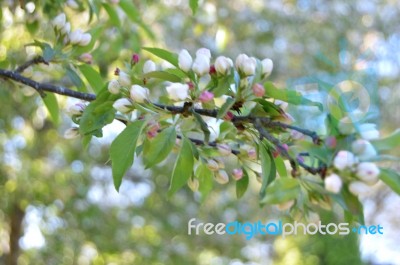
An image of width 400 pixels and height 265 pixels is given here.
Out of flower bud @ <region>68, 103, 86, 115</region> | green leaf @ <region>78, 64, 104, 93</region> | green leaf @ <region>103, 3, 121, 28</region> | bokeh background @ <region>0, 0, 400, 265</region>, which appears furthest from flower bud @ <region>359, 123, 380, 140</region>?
bokeh background @ <region>0, 0, 400, 265</region>

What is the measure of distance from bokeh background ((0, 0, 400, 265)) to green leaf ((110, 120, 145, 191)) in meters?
1.41

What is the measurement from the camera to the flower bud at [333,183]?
732 millimetres

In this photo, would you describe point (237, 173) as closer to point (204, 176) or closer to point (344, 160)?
point (204, 176)

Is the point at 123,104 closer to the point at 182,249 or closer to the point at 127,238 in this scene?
the point at 127,238

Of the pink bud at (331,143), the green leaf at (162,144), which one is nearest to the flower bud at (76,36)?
the green leaf at (162,144)

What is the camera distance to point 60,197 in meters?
3.39

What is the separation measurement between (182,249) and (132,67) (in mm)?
3142

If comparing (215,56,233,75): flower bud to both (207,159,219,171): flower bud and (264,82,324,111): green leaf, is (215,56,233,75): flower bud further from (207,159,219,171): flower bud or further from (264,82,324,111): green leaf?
(207,159,219,171): flower bud

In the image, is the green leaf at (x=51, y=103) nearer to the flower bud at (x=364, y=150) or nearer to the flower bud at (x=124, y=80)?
the flower bud at (x=124, y=80)

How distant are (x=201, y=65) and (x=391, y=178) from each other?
31 cm

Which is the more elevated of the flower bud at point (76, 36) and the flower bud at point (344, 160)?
the flower bud at point (344, 160)

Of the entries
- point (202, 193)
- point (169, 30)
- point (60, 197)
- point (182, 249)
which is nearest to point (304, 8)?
point (169, 30)

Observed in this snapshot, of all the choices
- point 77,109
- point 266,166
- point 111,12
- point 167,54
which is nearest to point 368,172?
point 266,166

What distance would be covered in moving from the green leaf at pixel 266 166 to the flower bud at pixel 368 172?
14 centimetres
